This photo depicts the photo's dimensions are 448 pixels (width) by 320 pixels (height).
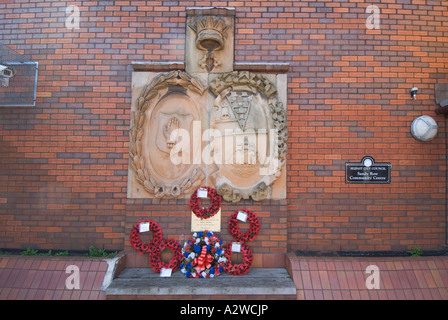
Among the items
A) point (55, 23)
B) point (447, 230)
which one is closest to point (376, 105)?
point (447, 230)

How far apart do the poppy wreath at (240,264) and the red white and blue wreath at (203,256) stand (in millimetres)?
65

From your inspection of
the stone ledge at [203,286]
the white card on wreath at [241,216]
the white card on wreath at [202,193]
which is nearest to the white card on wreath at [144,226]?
the stone ledge at [203,286]

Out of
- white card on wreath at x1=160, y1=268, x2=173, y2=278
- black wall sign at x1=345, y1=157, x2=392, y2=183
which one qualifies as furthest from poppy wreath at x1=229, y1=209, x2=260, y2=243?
black wall sign at x1=345, y1=157, x2=392, y2=183

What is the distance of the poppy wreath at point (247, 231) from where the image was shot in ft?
12.0

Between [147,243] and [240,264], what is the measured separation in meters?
1.24

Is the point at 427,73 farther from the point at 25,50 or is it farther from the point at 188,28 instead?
the point at 25,50

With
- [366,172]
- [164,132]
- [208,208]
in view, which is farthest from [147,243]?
[366,172]

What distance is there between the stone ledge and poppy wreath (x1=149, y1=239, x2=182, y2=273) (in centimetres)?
14

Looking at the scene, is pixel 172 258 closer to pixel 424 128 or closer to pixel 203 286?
pixel 203 286

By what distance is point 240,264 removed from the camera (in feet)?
11.9

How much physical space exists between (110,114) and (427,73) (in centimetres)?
447

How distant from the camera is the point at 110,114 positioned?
12.7 ft

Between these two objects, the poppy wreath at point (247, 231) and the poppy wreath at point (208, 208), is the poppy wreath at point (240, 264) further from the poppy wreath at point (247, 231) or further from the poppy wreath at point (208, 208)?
the poppy wreath at point (208, 208)

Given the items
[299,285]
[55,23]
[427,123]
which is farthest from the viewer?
[55,23]
